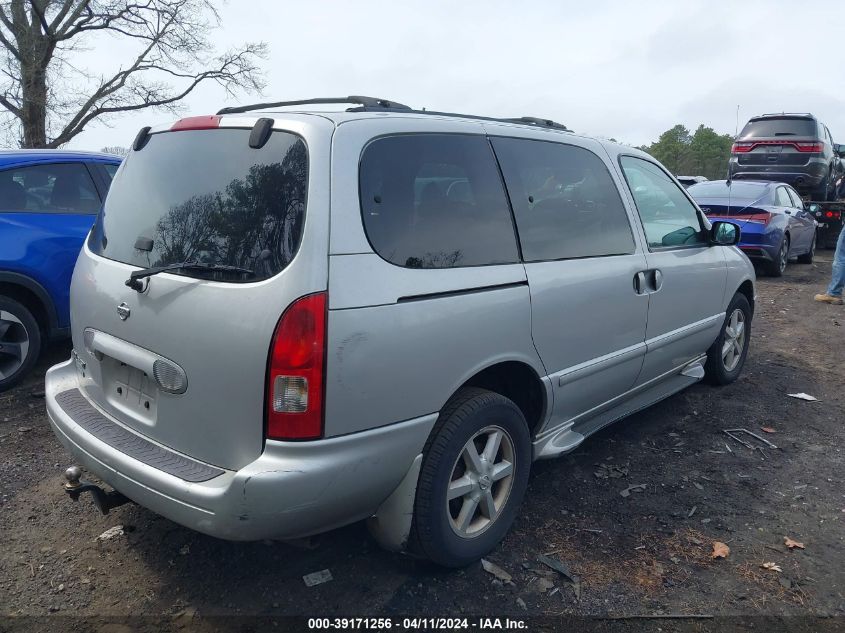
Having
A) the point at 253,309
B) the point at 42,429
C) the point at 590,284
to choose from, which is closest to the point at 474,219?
the point at 590,284

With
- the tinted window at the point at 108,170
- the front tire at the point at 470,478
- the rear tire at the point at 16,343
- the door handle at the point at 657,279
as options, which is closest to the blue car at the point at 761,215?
the door handle at the point at 657,279

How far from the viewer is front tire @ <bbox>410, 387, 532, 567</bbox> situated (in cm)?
259

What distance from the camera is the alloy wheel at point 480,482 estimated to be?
2.78 m

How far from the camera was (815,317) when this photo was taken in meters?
7.96

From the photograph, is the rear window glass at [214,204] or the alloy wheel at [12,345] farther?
the alloy wheel at [12,345]

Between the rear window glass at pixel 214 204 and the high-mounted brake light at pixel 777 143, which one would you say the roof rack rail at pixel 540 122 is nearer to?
the rear window glass at pixel 214 204

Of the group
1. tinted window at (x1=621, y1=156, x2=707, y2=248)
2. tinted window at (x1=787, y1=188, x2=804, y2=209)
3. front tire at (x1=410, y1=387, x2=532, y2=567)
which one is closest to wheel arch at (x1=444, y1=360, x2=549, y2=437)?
front tire at (x1=410, y1=387, x2=532, y2=567)

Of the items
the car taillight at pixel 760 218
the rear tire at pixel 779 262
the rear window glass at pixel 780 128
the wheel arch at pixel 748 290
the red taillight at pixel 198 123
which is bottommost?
the rear tire at pixel 779 262

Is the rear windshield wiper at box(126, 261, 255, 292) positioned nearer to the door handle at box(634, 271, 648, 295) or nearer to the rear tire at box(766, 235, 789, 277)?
the door handle at box(634, 271, 648, 295)

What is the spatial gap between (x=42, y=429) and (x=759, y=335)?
6681 mm

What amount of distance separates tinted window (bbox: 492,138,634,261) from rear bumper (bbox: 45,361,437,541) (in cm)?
112

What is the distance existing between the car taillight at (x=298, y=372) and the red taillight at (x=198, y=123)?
962mm

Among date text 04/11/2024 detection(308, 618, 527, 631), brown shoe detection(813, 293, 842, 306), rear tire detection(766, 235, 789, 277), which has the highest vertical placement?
rear tire detection(766, 235, 789, 277)

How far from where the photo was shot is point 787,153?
14633 millimetres
